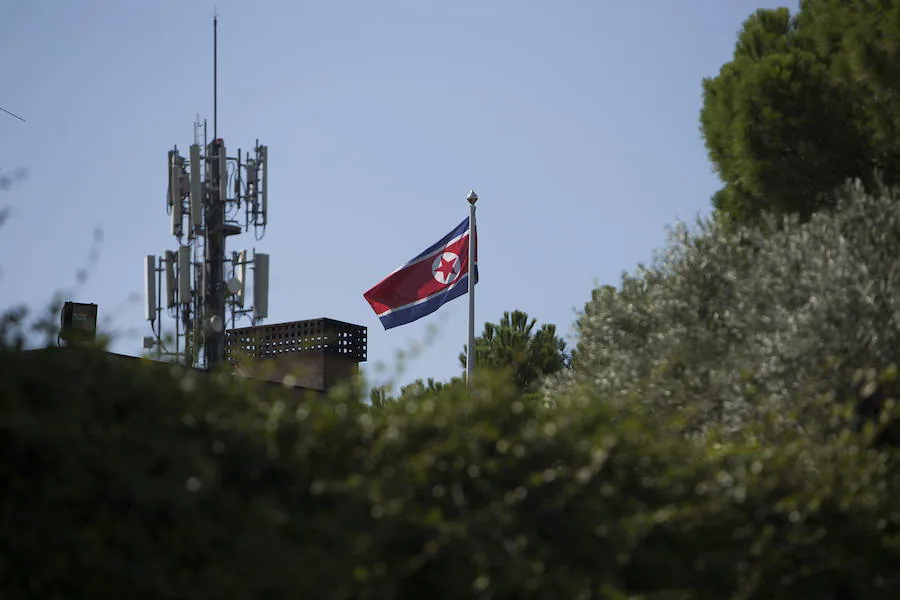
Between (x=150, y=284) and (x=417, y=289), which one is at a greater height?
(x=150, y=284)

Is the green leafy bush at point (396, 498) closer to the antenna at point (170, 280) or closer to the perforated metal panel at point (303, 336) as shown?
the antenna at point (170, 280)

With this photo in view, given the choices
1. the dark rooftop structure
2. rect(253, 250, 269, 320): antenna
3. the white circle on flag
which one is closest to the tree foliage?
the white circle on flag

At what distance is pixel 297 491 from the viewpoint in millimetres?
5004

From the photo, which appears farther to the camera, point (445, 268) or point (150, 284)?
point (150, 284)

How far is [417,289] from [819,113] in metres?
9.06

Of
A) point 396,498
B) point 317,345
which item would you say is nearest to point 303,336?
point 317,345

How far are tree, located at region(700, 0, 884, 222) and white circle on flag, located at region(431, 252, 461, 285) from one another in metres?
7.70

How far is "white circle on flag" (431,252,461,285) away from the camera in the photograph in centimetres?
2038

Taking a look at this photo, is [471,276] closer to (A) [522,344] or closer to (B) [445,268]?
(B) [445,268]

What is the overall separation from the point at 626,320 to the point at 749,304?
1894mm

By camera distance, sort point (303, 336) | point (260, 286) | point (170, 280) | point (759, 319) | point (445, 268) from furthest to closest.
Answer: point (303, 336)
point (170, 280)
point (260, 286)
point (445, 268)
point (759, 319)

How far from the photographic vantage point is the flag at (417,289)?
797 inches

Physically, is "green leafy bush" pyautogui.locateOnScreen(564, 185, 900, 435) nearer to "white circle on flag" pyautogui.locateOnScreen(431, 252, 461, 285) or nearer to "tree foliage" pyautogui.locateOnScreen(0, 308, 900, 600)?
"tree foliage" pyautogui.locateOnScreen(0, 308, 900, 600)

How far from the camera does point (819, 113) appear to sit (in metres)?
12.8
